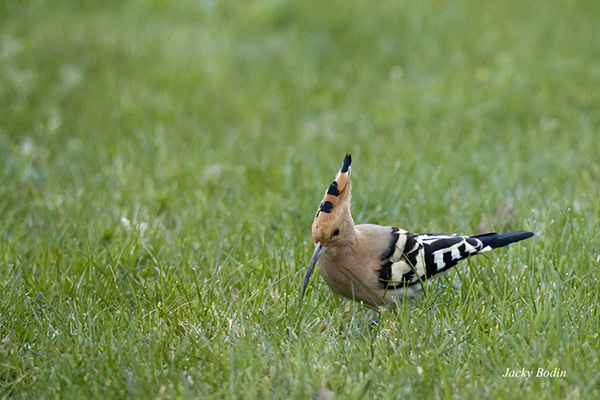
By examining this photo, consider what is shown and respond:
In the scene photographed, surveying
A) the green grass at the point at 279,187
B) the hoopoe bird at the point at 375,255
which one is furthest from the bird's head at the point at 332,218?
the green grass at the point at 279,187

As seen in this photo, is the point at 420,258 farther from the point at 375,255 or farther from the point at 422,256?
the point at 375,255

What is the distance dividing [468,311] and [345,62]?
4548 mm

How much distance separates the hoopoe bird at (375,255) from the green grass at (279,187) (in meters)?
0.13


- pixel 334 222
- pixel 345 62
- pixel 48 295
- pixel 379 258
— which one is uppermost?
pixel 345 62

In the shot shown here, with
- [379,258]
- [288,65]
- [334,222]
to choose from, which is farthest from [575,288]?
[288,65]

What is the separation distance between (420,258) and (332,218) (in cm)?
48

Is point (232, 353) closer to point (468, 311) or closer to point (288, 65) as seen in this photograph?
point (468, 311)

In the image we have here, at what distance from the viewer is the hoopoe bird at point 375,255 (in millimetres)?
3098

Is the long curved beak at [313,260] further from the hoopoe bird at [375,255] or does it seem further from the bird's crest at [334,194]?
the bird's crest at [334,194]

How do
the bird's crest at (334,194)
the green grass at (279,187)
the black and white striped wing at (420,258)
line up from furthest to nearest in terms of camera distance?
the black and white striped wing at (420,258) < the bird's crest at (334,194) < the green grass at (279,187)

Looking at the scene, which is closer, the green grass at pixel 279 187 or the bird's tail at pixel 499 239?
the green grass at pixel 279 187

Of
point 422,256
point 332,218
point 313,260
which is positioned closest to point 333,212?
point 332,218

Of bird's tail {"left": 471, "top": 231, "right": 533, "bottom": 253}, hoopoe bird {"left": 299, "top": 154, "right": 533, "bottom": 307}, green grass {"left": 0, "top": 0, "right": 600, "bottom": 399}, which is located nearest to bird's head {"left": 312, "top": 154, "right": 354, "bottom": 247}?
hoopoe bird {"left": 299, "top": 154, "right": 533, "bottom": 307}

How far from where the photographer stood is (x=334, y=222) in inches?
121
